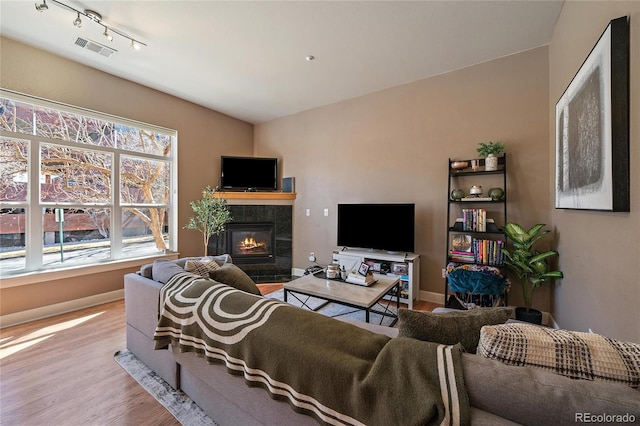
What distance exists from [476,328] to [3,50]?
462cm

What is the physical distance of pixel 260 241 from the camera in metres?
4.55

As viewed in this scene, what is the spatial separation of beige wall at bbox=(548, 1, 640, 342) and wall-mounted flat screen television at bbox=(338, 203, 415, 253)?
4.74ft

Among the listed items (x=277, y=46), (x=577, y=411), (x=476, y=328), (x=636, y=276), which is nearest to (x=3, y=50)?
(x=277, y=46)

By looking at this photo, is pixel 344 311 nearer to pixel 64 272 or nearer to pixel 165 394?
pixel 165 394

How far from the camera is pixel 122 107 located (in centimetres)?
343

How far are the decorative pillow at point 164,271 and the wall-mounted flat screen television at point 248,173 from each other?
8.96 feet

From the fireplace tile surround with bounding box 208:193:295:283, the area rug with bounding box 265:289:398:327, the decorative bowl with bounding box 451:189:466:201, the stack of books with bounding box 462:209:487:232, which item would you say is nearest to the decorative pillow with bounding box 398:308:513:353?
the area rug with bounding box 265:289:398:327

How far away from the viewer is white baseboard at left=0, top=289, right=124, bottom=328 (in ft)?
8.68

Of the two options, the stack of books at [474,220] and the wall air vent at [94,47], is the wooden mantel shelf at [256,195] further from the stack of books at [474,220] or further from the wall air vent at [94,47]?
the stack of books at [474,220]

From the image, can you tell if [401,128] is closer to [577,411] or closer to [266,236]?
[266,236]

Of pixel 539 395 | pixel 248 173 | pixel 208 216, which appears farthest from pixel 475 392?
pixel 248 173

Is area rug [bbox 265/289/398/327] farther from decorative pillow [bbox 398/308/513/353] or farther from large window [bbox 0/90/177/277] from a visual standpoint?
large window [bbox 0/90/177/277]

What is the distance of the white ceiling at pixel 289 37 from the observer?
2.19 metres

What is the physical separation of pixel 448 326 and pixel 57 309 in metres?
4.05
